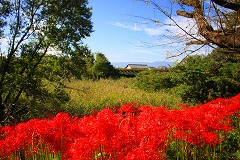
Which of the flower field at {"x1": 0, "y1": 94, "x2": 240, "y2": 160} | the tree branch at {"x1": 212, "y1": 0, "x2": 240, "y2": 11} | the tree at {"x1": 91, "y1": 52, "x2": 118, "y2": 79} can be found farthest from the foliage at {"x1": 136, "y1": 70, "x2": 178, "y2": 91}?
the flower field at {"x1": 0, "y1": 94, "x2": 240, "y2": 160}

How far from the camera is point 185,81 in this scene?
569 inches

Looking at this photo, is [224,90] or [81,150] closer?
[81,150]

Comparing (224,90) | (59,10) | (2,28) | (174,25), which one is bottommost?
(224,90)

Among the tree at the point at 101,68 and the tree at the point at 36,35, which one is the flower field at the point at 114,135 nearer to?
the tree at the point at 36,35

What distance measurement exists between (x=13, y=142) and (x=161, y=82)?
15.9m

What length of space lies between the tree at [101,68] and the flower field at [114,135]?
23.5 meters

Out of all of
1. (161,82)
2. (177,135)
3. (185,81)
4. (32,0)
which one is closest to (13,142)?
(177,135)

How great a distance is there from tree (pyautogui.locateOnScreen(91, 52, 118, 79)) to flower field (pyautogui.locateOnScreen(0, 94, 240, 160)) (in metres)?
23.5

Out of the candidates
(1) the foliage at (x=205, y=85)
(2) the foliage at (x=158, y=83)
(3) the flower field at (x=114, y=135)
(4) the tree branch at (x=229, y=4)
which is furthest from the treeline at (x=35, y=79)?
(2) the foliage at (x=158, y=83)

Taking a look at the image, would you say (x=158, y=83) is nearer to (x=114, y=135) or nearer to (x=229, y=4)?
(x=229, y=4)

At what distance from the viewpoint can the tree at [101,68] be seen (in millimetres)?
27578

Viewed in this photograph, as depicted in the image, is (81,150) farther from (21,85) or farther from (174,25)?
(21,85)

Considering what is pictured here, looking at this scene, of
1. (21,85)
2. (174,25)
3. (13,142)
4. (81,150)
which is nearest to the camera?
(81,150)

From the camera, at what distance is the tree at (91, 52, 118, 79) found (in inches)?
1086
